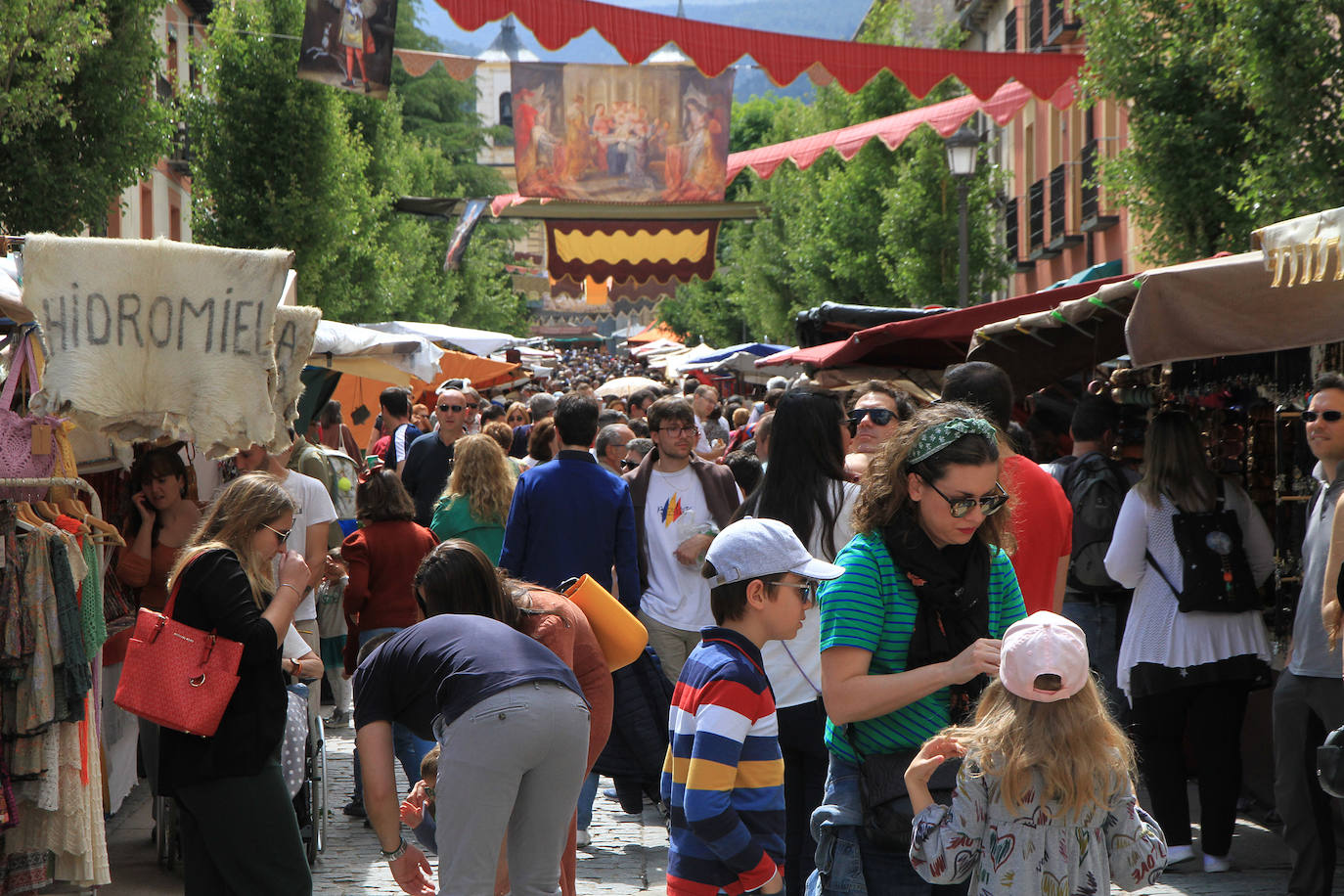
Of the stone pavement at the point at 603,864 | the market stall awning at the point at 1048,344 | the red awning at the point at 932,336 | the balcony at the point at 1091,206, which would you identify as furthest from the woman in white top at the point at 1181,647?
the balcony at the point at 1091,206

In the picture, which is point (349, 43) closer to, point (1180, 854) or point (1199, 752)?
point (1199, 752)

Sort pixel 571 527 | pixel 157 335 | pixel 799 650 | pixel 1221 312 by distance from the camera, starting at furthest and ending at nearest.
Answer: pixel 571 527
pixel 1221 312
pixel 157 335
pixel 799 650

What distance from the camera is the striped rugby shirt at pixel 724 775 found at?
3.28 meters

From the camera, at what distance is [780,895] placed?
3439 millimetres

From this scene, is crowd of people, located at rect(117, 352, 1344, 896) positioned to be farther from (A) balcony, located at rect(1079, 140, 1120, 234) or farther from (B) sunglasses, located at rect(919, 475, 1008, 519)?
(A) balcony, located at rect(1079, 140, 1120, 234)

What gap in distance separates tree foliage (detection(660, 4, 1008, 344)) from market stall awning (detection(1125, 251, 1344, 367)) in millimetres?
18165

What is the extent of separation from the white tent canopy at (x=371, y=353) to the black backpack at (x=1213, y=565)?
5.84 metres

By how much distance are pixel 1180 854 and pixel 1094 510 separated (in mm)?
1523

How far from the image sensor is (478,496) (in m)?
7.75

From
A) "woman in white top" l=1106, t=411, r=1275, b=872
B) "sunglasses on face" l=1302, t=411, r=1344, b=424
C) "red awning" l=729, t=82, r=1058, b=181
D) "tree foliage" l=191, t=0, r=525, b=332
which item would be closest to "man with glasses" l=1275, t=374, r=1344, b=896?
"sunglasses on face" l=1302, t=411, r=1344, b=424

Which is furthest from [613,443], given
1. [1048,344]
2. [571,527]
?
[1048,344]

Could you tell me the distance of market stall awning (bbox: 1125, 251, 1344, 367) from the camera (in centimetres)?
557

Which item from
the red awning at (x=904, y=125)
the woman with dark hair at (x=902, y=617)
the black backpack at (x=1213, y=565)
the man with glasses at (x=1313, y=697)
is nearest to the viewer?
the woman with dark hair at (x=902, y=617)

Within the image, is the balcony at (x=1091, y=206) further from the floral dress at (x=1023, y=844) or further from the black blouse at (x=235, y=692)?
the floral dress at (x=1023, y=844)
